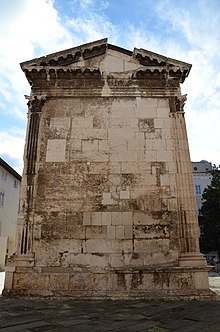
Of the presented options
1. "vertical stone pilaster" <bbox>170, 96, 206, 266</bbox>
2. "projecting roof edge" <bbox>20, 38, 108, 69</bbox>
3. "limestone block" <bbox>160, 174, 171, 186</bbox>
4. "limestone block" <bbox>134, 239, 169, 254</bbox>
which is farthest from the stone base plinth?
"projecting roof edge" <bbox>20, 38, 108, 69</bbox>

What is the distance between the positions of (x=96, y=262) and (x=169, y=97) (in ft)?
19.3

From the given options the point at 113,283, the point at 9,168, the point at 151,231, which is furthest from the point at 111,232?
the point at 9,168

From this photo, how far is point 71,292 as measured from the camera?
24.6ft

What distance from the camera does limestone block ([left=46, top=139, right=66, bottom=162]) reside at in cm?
892

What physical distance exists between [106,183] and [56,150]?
1.97 m

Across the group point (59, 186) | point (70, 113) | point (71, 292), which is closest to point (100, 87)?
point (70, 113)

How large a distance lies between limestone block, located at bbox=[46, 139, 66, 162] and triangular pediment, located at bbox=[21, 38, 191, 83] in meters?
2.63

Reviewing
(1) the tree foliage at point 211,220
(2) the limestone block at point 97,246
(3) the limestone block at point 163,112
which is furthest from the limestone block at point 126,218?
(1) the tree foliage at point 211,220

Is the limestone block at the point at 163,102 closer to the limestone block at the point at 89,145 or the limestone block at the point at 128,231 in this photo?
the limestone block at the point at 89,145

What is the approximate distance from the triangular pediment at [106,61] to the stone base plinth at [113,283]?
6439mm

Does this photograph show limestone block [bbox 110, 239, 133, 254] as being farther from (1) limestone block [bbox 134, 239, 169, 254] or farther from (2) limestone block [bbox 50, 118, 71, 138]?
(2) limestone block [bbox 50, 118, 71, 138]

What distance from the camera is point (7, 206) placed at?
1000 inches

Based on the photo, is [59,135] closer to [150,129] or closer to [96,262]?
[150,129]

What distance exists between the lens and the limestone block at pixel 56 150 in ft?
29.3
